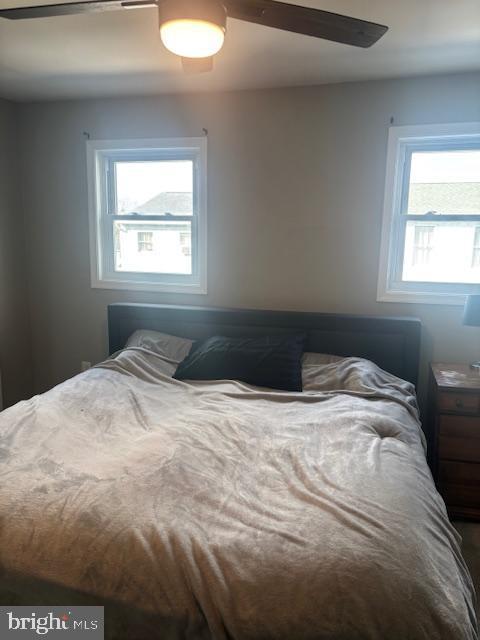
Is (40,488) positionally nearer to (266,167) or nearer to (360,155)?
(266,167)

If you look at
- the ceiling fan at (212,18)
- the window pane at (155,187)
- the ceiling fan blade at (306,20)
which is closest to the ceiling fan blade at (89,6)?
the ceiling fan at (212,18)

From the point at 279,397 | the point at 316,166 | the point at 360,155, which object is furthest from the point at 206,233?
the point at 279,397

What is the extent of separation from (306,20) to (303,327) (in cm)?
184

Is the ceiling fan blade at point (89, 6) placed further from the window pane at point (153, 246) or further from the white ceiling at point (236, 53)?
the window pane at point (153, 246)

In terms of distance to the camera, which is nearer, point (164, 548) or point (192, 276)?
point (164, 548)

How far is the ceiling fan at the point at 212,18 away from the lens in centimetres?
127

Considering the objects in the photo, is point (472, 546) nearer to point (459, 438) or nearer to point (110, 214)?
point (459, 438)

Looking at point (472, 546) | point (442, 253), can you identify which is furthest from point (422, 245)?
point (472, 546)

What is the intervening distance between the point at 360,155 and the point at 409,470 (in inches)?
80.6

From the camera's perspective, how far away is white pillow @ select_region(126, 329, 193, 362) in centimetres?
291

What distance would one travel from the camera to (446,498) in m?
2.40

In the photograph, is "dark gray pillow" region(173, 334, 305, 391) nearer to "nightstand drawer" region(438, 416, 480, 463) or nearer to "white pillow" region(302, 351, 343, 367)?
"white pillow" region(302, 351, 343, 367)

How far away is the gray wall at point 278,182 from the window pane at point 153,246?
235 millimetres

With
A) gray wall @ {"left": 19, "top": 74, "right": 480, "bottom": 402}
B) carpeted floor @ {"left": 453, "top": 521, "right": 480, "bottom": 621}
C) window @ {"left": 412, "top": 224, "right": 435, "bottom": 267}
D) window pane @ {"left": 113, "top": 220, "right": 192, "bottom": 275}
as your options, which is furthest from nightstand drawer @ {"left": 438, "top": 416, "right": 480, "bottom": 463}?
window pane @ {"left": 113, "top": 220, "right": 192, "bottom": 275}
